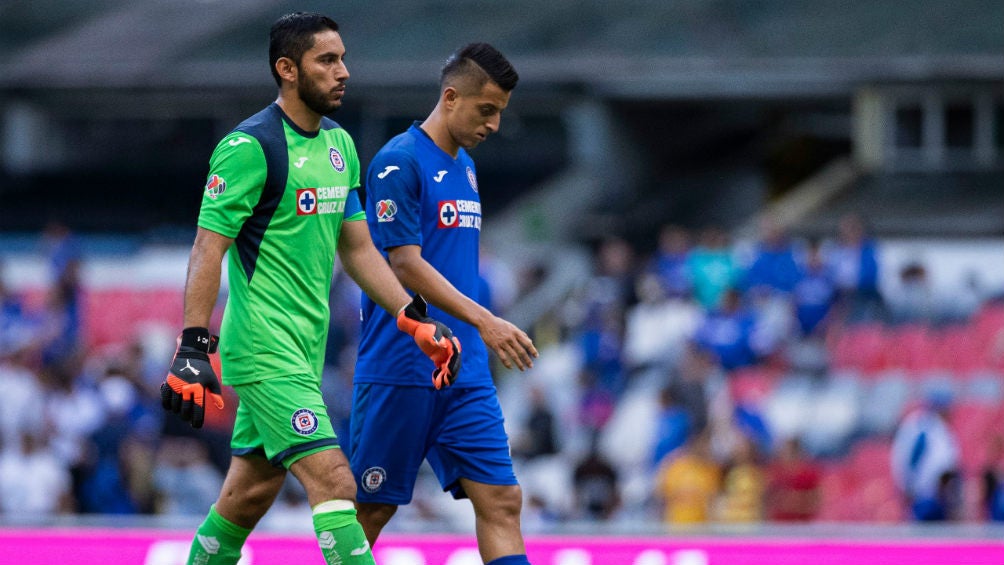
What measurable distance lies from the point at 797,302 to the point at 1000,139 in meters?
9.01

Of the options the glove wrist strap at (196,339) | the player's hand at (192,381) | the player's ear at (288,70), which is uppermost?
the player's ear at (288,70)

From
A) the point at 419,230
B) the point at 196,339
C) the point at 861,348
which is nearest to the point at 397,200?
the point at 419,230

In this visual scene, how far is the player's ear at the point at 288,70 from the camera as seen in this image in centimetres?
498

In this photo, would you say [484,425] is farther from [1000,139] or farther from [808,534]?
[1000,139]

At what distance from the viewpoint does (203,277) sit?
469 cm

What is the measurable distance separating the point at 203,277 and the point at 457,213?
1.02 meters

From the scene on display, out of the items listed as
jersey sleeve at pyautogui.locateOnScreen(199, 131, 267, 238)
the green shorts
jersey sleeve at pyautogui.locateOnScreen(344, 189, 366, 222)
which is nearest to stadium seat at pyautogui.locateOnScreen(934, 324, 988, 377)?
jersey sleeve at pyautogui.locateOnScreen(344, 189, 366, 222)

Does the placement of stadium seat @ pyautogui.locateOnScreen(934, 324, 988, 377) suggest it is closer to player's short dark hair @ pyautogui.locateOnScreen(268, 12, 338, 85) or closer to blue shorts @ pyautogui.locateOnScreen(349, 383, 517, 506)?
blue shorts @ pyautogui.locateOnScreen(349, 383, 517, 506)

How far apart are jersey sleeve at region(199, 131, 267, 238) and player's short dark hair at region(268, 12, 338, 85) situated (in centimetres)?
30

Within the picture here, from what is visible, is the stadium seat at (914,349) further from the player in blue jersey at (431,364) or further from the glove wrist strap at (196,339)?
the glove wrist strap at (196,339)

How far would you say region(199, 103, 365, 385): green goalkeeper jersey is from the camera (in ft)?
15.7

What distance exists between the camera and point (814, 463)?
39.5 feet

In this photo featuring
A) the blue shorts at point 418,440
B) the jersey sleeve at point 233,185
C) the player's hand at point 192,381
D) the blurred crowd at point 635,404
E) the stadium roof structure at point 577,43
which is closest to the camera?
the player's hand at point 192,381

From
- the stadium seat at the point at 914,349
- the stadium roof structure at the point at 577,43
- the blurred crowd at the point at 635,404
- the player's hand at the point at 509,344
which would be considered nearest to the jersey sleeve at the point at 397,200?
the player's hand at the point at 509,344
